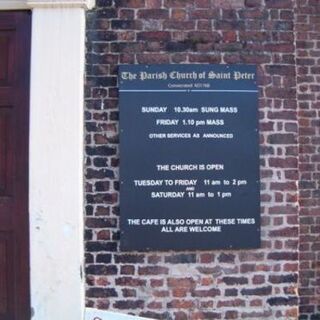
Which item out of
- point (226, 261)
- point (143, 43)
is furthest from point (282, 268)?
point (143, 43)

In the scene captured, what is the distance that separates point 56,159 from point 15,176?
1.36 feet

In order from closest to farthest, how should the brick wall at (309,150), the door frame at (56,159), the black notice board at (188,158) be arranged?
1. the door frame at (56,159)
2. the black notice board at (188,158)
3. the brick wall at (309,150)

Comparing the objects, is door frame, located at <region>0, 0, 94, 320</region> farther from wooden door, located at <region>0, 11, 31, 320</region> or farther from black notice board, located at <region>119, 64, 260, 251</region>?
black notice board, located at <region>119, 64, 260, 251</region>

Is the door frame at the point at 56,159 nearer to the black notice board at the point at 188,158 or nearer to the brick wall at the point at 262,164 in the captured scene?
the brick wall at the point at 262,164

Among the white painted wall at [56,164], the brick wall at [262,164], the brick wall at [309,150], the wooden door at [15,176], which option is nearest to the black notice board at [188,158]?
the brick wall at [262,164]

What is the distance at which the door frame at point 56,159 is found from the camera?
516 cm

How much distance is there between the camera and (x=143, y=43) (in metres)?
5.39

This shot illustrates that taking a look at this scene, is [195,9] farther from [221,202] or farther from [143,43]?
[221,202]

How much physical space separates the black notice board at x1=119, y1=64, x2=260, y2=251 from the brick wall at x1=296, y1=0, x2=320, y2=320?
111 centimetres

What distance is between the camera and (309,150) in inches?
249

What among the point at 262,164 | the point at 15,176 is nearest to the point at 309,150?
the point at 262,164

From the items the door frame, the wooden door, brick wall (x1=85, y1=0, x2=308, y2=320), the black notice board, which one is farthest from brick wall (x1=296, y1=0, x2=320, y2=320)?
the wooden door

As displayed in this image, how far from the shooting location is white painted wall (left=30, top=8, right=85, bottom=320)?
516 cm

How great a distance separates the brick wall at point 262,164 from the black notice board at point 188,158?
0.29 ft
